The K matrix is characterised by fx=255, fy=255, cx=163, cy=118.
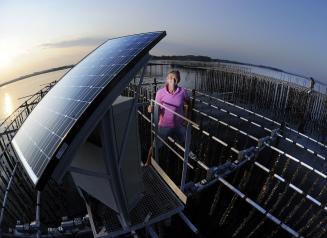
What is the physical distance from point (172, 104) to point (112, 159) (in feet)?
8.43

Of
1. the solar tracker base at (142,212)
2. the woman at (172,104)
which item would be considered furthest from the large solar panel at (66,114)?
the woman at (172,104)

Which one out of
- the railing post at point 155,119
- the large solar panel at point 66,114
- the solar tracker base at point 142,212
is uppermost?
the large solar panel at point 66,114

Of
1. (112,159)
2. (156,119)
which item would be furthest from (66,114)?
(156,119)

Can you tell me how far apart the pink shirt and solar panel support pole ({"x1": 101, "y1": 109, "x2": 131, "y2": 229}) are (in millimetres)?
2352

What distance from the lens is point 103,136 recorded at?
2.87 metres

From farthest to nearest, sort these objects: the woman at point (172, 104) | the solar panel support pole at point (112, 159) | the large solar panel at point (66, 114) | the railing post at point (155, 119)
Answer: the woman at point (172, 104) < the railing post at point (155, 119) < the solar panel support pole at point (112, 159) < the large solar panel at point (66, 114)

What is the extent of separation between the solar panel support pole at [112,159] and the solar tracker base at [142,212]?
0.30m

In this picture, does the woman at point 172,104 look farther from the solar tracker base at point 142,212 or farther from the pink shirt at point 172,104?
the solar tracker base at point 142,212

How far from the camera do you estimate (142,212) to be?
12.3 feet

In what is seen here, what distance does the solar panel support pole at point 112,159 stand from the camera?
286 centimetres

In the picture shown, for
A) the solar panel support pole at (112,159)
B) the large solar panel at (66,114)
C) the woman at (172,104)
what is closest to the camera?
the large solar panel at (66,114)

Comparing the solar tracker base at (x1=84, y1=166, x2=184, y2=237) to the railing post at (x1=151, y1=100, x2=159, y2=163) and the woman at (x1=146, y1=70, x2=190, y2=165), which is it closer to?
the railing post at (x1=151, y1=100, x2=159, y2=163)

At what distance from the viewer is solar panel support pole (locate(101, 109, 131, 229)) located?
2.86 m

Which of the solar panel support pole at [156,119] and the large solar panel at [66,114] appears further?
the solar panel support pole at [156,119]
